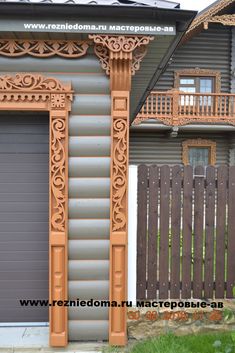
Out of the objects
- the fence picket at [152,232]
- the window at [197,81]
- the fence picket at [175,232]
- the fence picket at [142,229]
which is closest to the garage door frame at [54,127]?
the fence picket at [142,229]

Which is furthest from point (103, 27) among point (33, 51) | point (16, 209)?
point (16, 209)

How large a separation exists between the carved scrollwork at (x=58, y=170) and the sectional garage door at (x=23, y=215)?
1.20 feet

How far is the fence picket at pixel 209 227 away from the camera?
3.82 meters

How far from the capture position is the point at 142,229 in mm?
3760

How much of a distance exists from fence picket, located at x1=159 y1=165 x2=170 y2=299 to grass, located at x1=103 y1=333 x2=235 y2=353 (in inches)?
20.3

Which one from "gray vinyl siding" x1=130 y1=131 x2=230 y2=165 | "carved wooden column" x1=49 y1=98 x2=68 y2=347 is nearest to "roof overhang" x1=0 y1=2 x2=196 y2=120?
"carved wooden column" x1=49 y1=98 x2=68 y2=347

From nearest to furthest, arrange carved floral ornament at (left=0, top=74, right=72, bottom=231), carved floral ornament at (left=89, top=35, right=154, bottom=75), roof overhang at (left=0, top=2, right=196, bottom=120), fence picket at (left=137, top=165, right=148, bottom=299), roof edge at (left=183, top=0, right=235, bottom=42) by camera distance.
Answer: roof overhang at (left=0, top=2, right=196, bottom=120) → carved floral ornament at (left=89, top=35, right=154, bottom=75) → carved floral ornament at (left=0, top=74, right=72, bottom=231) → fence picket at (left=137, top=165, right=148, bottom=299) → roof edge at (left=183, top=0, right=235, bottom=42)

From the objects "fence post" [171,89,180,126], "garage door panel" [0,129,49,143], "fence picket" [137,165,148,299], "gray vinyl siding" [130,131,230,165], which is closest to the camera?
"garage door panel" [0,129,49,143]

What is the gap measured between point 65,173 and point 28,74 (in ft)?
3.63

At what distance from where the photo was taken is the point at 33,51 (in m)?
3.25

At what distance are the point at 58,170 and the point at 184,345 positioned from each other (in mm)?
2309

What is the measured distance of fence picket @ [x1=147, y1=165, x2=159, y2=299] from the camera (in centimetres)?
376

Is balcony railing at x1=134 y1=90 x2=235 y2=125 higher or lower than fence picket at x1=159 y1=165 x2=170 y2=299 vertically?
higher

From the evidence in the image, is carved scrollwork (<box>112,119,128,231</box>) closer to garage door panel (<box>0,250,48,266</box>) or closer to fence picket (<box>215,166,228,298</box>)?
garage door panel (<box>0,250,48,266</box>)
